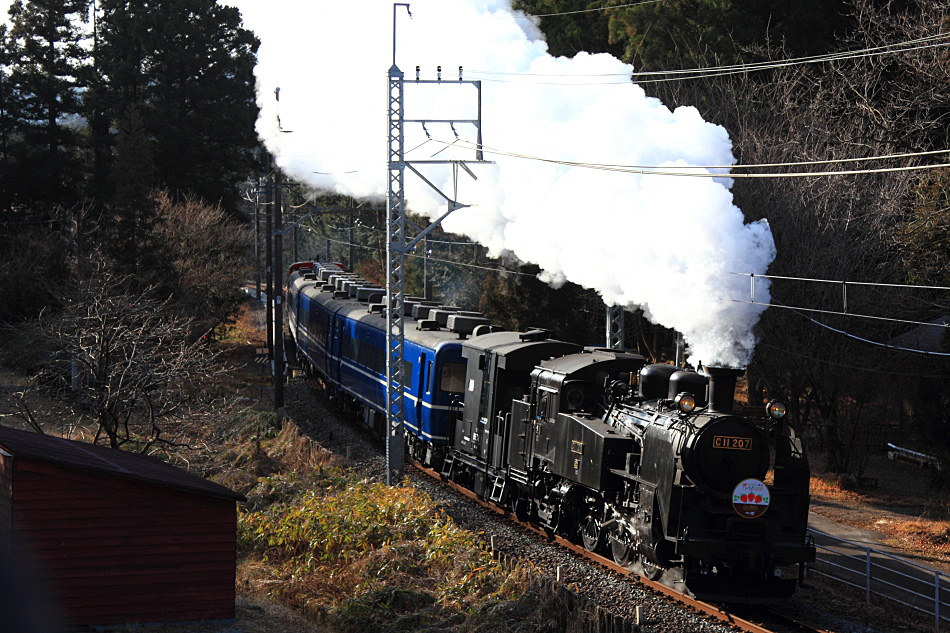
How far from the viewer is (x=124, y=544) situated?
36.3 feet

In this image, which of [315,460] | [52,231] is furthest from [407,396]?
[52,231]

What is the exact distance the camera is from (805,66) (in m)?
28.7

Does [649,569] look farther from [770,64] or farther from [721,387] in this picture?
[770,64]

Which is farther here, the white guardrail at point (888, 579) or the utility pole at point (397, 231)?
the utility pole at point (397, 231)

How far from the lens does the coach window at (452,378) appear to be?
62.0 ft

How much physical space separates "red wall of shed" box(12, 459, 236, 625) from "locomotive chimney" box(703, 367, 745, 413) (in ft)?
20.7

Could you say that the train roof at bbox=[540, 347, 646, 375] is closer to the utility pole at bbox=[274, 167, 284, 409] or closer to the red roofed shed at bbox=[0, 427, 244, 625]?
the red roofed shed at bbox=[0, 427, 244, 625]

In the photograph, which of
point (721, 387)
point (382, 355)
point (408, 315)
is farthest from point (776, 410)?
point (408, 315)

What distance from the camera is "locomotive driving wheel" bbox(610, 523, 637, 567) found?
12.7 metres

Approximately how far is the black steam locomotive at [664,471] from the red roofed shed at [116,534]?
494 centimetres

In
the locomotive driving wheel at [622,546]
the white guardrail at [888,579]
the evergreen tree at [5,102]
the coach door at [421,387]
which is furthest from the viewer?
the evergreen tree at [5,102]

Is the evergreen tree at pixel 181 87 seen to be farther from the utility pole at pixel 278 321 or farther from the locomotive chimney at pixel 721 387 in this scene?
the locomotive chimney at pixel 721 387

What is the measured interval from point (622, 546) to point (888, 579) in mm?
4975

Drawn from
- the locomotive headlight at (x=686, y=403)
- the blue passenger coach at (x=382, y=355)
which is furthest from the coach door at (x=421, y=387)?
the locomotive headlight at (x=686, y=403)
